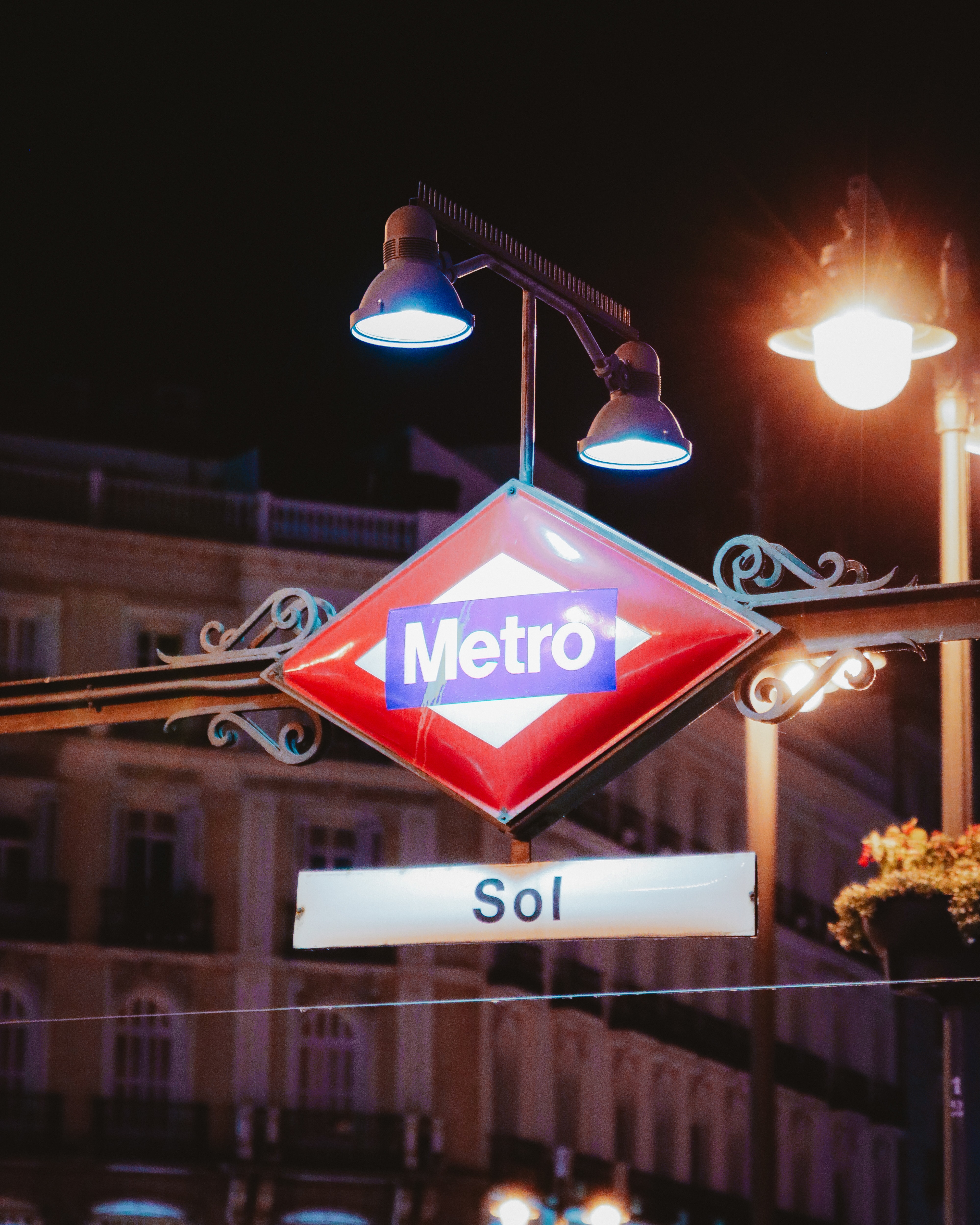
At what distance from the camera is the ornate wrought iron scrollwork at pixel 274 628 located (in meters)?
6.62

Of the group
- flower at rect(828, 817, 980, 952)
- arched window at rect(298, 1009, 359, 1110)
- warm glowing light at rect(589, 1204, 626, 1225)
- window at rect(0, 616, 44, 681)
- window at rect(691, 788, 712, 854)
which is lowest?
warm glowing light at rect(589, 1204, 626, 1225)

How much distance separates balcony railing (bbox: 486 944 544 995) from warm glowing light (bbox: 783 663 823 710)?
32.6 metres

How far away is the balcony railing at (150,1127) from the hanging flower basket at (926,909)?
28281 mm

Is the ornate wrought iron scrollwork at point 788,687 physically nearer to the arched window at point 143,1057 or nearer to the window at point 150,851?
the arched window at point 143,1057

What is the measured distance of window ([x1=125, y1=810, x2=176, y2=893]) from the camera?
37719mm

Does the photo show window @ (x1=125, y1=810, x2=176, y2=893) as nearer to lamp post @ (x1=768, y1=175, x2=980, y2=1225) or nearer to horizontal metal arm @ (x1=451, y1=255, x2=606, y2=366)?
lamp post @ (x1=768, y1=175, x2=980, y2=1225)

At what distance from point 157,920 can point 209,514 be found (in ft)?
24.3

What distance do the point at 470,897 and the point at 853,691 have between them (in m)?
1.24

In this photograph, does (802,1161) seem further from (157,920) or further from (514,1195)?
(514,1195)

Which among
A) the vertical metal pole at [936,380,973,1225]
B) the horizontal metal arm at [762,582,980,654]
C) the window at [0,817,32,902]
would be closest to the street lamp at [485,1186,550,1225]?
the window at [0,817,32,902]

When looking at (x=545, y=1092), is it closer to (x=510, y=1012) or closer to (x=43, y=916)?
(x=510, y=1012)

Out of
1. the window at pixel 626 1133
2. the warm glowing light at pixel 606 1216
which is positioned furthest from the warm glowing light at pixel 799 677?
the window at pixel 626 1133

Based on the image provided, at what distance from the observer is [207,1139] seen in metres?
36.1

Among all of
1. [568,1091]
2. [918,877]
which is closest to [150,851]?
[568,1091]
